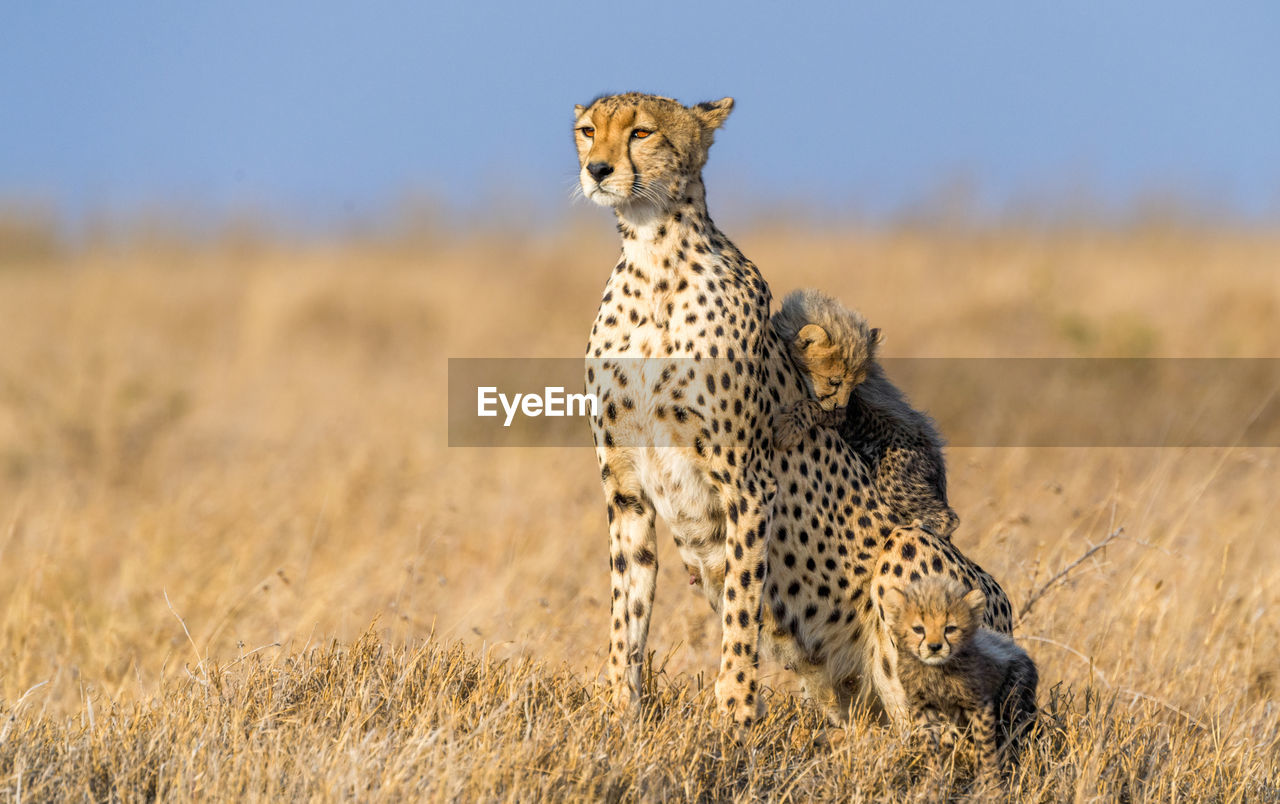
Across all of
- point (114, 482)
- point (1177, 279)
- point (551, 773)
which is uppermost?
point (1177, 279)

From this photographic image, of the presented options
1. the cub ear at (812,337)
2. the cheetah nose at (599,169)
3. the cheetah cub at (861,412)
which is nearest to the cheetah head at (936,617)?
the cheetah cub at (861,412)

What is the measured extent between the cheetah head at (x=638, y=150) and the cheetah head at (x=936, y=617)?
1.12m

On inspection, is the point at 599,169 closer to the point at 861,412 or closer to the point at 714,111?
the point at 714,111

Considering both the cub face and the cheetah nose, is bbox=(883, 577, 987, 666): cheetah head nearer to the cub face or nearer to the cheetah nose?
the cub face

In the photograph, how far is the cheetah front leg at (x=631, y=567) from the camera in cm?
346

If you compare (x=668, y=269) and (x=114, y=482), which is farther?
(x=114, y=482)

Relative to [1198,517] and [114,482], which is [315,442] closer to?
[114,482]

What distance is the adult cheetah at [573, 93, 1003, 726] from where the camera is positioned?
3.35 m

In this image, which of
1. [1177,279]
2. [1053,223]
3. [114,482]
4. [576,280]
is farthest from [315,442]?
[1053,223]

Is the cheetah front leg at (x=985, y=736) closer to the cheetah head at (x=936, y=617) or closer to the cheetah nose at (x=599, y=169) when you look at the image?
the cheetah head at (x=936, y=617)

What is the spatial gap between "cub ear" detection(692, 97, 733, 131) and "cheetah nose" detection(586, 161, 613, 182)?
374 mm

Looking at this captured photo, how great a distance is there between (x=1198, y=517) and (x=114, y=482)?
5.57 metres

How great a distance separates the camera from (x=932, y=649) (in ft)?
10.4
